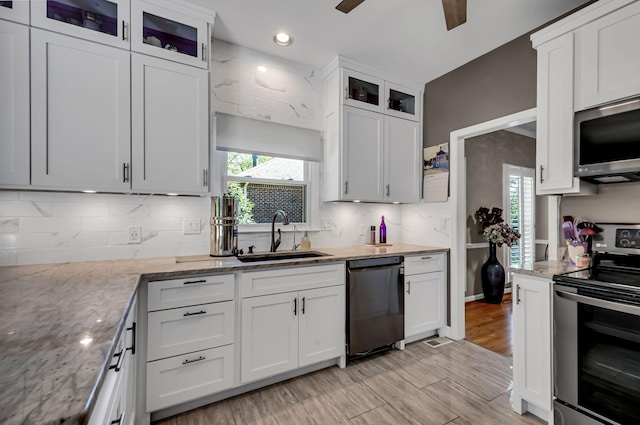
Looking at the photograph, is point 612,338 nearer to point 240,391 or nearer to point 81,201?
point 240,391

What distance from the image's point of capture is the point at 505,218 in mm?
4609

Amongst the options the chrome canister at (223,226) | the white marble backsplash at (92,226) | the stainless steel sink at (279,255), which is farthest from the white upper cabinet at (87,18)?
the stainless steel sink at (279,255)

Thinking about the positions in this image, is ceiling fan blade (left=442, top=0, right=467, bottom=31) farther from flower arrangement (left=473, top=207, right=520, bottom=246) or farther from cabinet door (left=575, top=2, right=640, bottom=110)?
flower arrangement (left=473, top=207, right=520, bottom=246)

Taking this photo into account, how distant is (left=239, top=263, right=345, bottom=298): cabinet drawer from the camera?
2035mm

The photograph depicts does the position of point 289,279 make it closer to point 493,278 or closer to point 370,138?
point 370,138

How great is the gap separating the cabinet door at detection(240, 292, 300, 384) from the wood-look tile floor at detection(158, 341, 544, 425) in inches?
7.7

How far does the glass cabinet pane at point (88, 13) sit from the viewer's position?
5.81 feet

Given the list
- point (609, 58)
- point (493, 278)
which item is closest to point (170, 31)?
point (609, 58)

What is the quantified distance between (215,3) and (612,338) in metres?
3.22

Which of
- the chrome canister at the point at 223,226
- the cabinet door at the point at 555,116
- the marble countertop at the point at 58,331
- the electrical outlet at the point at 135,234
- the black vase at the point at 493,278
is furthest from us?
the black vase at the point at 493,278

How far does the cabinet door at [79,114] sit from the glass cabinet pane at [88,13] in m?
0.12

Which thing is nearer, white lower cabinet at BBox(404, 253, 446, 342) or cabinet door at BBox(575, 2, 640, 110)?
cabinet door at BBox(575, 2, 640, 110)

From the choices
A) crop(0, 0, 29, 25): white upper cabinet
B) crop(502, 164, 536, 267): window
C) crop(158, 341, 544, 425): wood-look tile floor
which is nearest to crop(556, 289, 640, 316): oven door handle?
crop(158, 341, 544, 425): wood-look tile floor

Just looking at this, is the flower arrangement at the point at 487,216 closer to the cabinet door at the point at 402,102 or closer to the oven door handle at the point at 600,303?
the cabinet door at the point at 402,102
